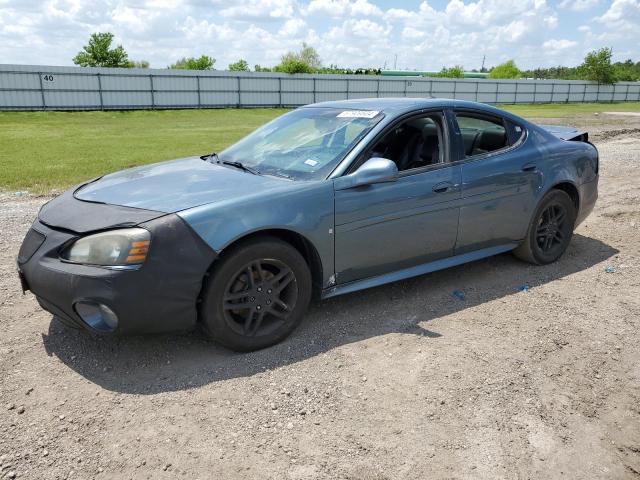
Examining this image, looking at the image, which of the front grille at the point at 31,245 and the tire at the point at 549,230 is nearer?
the front grille at the point at 31,245

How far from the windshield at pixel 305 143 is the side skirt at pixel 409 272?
0.83 m

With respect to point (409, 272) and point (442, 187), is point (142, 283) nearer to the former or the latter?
point (409, 272)

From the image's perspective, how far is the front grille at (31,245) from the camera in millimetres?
3545

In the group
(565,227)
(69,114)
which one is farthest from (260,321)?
(69,114)

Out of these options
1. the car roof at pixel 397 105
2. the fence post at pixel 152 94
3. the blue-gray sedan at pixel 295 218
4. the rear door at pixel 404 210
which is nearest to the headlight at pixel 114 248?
the blue-gray sedan at pixel 295 218

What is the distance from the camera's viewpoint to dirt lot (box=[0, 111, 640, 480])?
2719 millimetres

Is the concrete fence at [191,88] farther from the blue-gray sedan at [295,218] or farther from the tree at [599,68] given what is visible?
the blue-gray sedan at [295,218]

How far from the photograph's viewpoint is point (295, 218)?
3.71m

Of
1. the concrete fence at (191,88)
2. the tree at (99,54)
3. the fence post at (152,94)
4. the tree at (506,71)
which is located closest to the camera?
the concrete fence at (191,88)

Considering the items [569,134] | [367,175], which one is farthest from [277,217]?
[569,134]

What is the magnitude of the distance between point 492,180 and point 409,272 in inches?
44.3

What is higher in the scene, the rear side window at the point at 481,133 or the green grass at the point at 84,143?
the rear side window at the point at 481,133

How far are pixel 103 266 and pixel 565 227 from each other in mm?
4409

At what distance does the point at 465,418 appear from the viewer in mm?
3057
